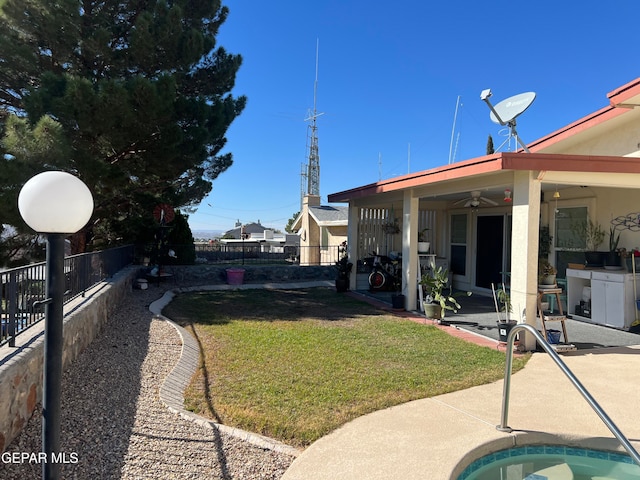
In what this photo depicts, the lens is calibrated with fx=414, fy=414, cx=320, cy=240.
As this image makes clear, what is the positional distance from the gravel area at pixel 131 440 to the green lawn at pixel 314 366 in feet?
1.18

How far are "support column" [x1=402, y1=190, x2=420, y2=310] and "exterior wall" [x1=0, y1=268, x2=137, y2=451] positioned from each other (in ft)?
18.6

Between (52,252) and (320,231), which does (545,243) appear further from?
(320,231)

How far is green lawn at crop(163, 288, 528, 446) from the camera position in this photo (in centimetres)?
368

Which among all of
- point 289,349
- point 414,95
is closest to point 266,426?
point 289,349

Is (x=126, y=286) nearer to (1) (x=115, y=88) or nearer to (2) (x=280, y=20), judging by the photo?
(1) (x=115, y=88)

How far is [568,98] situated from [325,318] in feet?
50.5

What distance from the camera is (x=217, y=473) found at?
8.84 feet

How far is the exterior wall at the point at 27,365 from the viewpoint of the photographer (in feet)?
8.93

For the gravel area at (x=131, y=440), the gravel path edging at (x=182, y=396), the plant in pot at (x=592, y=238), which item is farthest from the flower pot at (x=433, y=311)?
the gravel area at (x=131, y=440)

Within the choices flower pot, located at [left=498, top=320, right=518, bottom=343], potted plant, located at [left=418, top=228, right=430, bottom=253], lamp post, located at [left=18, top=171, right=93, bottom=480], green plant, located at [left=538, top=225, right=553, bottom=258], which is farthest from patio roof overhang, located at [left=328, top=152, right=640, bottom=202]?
lamp post, located at [left=18, top=171, right=93, bottom=480]

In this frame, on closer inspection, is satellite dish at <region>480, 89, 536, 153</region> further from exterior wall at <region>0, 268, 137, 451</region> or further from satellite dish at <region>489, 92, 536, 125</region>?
exterior wall at <region>0, 268, 137, 451</region>

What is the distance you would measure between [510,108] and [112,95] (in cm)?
744

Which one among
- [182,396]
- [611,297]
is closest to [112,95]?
[182,396]

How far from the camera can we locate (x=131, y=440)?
3.00 metres
